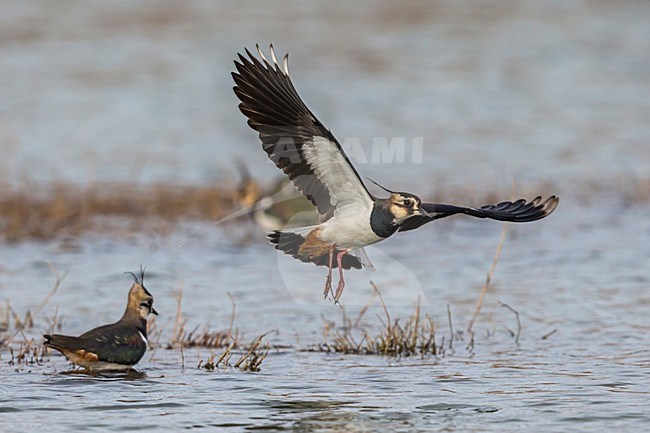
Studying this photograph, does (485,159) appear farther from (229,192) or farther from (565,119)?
(229,192)

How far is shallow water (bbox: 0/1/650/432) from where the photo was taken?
685 cm

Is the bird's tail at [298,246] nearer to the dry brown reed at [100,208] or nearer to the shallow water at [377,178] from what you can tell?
the shallow water at [377,178]

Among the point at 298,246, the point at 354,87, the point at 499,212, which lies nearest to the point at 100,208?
the point at 298,246

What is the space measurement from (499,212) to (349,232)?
38.0 inches

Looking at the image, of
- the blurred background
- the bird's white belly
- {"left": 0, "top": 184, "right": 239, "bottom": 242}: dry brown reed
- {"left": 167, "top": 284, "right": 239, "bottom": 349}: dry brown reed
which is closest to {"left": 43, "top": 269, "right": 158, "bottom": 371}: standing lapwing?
{"left": 167, "top": 284, "right": 239, "bottom": 349}: dry brown reed

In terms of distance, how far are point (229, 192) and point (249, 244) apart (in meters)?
1.61

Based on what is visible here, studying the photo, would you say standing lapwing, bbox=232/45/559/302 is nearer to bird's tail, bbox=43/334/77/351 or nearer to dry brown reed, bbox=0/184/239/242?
bird's tail, bbox=43/334/77/351

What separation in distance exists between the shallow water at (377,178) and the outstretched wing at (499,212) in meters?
0.95

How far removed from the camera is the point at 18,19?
22.6 m

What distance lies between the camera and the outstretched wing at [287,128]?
641cm

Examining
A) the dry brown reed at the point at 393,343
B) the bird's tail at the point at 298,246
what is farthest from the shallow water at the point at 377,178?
the bird's tail at the point at 298,246

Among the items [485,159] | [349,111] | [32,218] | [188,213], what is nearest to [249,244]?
[188,213]

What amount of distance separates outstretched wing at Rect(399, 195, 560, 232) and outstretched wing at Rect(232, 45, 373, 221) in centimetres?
29

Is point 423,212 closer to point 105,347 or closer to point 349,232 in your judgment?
point 349,232
